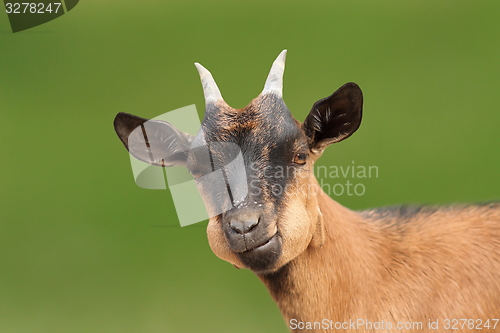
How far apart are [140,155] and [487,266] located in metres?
1.98

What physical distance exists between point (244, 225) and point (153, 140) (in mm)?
784

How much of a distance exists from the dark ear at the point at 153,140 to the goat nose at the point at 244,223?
1.85ft

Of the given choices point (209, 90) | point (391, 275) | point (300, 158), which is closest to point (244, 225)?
point (300, 158)

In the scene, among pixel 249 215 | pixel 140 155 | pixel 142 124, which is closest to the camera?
pixel 249 215

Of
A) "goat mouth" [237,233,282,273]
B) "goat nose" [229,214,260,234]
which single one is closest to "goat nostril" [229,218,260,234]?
"goat nose" [229,214,260,234]

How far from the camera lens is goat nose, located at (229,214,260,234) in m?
1.68

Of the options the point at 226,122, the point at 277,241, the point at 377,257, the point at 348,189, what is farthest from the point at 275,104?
the point at 348,189

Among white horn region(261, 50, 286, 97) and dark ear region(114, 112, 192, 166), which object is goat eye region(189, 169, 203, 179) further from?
white horn region(261, 50, 286, 97)

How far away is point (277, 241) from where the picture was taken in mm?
1766

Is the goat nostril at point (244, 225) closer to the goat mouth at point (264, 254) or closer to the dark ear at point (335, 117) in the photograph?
the goat mouth at point (264, 254)

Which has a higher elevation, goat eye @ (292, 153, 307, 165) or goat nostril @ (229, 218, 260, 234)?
goat eye @ (292, 153, 307, 165)

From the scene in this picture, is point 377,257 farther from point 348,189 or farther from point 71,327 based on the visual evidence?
point 71,327

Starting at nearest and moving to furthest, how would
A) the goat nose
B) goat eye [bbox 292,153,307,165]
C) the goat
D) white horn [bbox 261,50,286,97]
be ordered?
the goat nose < the goat < goat eye [bbox 292,153,307,165] < white horn [bbox 261,50,286,97]

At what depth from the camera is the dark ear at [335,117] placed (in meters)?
1.90
